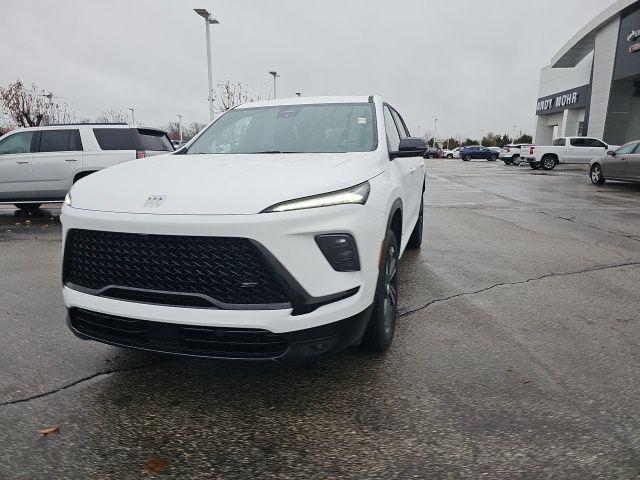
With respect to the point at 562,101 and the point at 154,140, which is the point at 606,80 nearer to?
the point at 562,101

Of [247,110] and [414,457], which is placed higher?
[247,110]

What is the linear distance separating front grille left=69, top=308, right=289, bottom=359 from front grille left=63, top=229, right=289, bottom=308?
0.41 ft

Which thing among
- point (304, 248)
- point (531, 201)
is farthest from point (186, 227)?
point (531, 201)

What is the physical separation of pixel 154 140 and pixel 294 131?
737cm

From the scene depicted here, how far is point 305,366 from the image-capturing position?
10.1 feet

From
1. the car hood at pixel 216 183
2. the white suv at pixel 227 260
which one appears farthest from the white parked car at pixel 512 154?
the white suv at pixel 227 260

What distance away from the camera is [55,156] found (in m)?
9.66

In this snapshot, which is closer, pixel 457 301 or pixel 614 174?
pixel 457 301

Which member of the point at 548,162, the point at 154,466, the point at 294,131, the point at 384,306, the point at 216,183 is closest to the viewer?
the point at 154,466

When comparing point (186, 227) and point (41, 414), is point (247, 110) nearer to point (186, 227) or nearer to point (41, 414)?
point (186, 227)

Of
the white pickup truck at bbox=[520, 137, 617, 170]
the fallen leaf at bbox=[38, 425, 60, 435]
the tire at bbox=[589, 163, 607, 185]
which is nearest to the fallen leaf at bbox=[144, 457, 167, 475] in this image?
the fallen leaf at bbox=[38, 425, 60, 435]

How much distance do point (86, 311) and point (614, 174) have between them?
17.8 metres

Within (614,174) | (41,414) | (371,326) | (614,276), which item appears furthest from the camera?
(614,174)

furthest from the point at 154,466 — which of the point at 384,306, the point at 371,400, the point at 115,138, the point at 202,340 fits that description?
the point at 115,138
